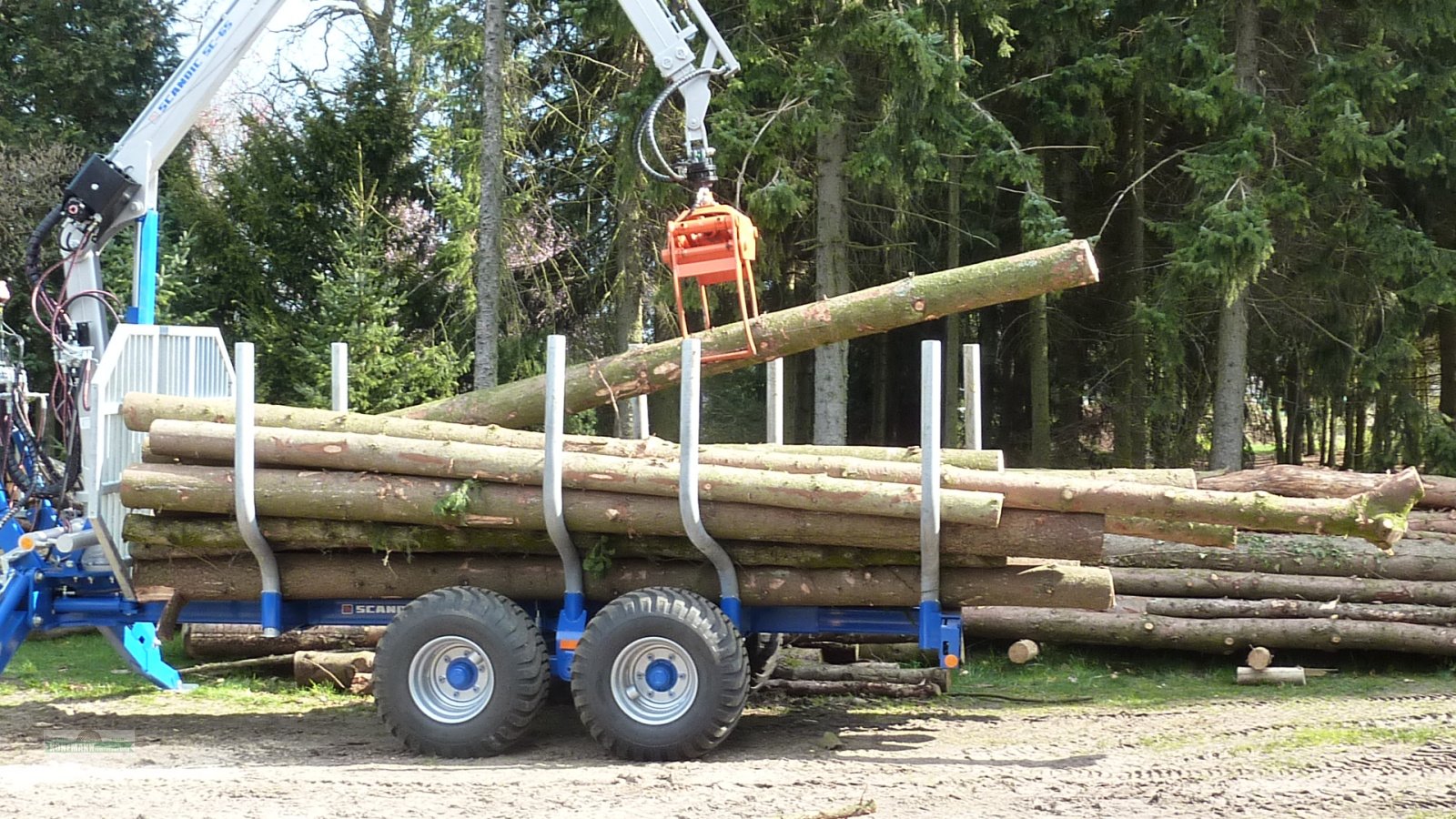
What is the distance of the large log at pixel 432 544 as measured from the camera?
7.33 meters

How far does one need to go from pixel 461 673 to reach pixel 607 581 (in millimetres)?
945

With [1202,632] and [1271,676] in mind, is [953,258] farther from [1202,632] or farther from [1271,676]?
[1271,676]

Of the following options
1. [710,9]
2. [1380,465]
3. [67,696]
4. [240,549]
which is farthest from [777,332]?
[1380,465]

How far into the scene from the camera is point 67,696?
9242 mm

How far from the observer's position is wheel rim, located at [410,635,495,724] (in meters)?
7.33

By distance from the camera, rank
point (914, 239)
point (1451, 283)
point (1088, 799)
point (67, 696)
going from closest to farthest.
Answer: point (1088, 799) < point (67, 696) < point (1451, 283) < point (914, 239)

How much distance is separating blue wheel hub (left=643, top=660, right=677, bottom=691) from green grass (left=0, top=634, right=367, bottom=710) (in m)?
2.91

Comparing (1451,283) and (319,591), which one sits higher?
(1451,283)

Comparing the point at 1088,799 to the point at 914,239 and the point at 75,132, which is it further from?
the point at 75,132

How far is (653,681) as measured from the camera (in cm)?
721

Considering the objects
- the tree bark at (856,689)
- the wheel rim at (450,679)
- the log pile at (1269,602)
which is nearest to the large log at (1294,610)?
the log pile at (1269,602)

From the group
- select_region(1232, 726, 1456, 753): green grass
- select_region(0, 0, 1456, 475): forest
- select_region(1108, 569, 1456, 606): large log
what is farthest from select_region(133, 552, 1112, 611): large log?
select_region(0, 0, 1456, 475): forest

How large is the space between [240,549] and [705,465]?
2.75 m

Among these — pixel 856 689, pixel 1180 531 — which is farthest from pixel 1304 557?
pixel 856 689
